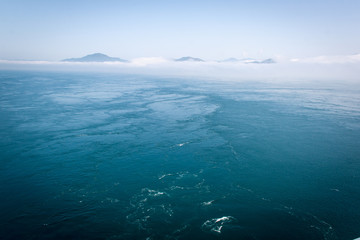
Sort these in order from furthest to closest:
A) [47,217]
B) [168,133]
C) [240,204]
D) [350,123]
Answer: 1. [350,123]
2. [168,133]
3. [240,204]
4. [47,217]

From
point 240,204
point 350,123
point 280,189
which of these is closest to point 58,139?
point 240,204

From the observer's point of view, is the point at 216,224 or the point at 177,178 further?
the point at 177,178

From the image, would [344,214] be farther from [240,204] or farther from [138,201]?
[138,201]

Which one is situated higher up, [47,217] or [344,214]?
[344,214]

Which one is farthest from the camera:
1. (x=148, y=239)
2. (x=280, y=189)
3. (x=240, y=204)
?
(x=280, y=189)

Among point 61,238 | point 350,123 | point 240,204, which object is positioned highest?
point 350,123

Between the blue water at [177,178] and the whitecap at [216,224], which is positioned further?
the blue water at [177,178]

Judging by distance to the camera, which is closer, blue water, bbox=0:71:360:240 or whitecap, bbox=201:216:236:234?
whitecap, bbox=201:216:236:234

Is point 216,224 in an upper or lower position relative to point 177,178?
lower
